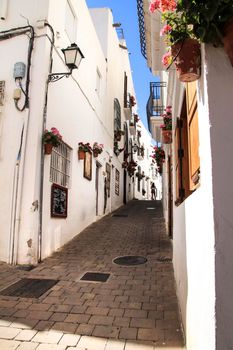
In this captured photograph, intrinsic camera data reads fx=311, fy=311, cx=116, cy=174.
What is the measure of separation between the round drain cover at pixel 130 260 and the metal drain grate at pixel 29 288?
161cm

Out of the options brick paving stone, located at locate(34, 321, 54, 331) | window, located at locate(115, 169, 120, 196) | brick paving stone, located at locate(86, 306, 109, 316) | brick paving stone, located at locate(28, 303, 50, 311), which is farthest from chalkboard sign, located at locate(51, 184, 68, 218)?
window, located at locate(115, 169, 120, 196)

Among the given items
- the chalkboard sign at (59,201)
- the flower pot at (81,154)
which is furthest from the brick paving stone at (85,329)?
the flower pot at (81,154)

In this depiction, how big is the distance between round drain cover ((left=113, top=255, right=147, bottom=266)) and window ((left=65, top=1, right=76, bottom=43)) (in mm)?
6415

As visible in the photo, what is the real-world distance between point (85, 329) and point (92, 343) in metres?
0.33

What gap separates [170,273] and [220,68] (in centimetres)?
441

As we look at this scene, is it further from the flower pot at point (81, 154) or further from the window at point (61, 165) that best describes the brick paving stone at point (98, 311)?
the flower pot at point (81, 154)

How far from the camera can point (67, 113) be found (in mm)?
8719

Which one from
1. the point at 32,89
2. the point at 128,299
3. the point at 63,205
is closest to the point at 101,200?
the point at 63,205

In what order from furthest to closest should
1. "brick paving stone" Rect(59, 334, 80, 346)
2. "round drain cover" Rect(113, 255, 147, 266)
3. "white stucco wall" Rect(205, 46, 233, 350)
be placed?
"round drain cover" Rect(113, 255, 147, 266) < "brick paving stone" Rect(59, 334, 80, 346) < "white stucco wall" Rect(205, 46, 233, 350)

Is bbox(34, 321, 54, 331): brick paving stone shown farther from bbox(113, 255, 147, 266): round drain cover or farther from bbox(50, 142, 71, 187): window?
bbox(50, 142, 71, 187): window

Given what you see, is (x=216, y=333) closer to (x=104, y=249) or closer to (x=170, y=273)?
(x=170, y=273)

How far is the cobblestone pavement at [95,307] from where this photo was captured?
3270 mm

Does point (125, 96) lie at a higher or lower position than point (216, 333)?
higher

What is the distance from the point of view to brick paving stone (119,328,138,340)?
11.0ft
